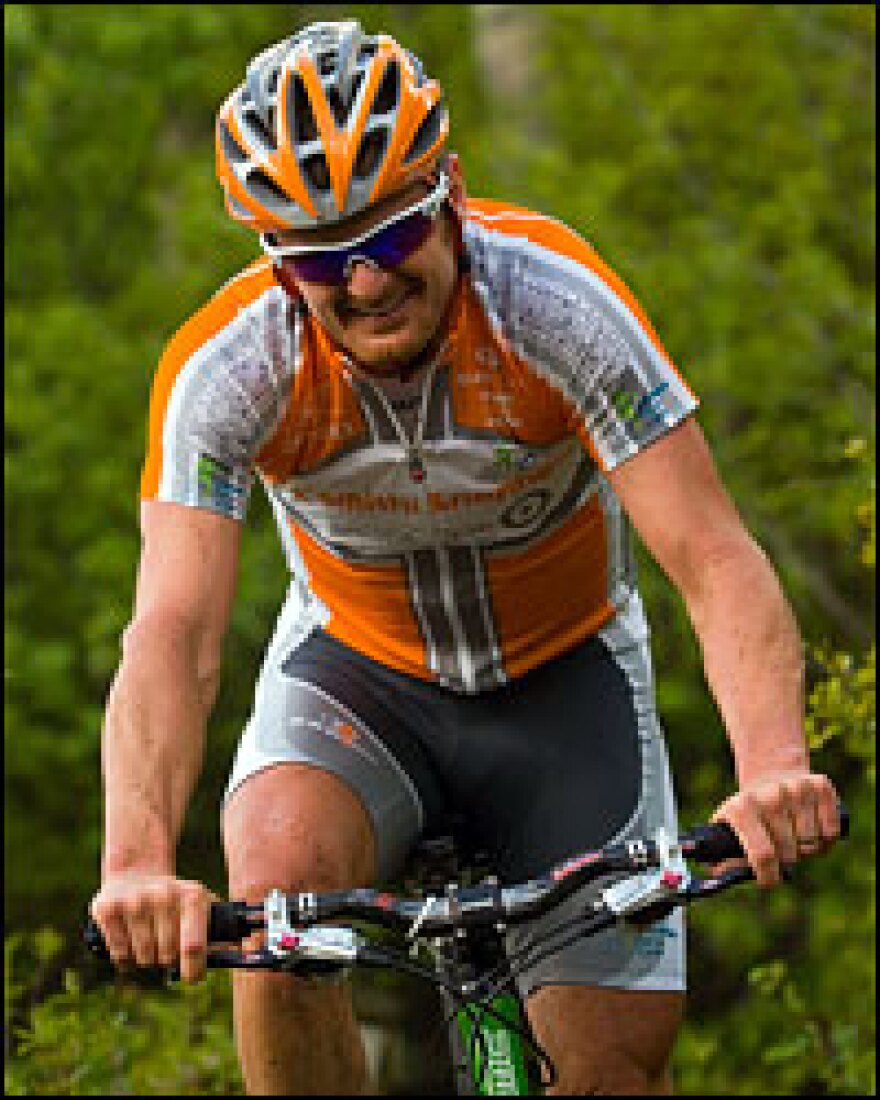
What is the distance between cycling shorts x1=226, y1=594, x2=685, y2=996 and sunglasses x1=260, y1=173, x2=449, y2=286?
101cm

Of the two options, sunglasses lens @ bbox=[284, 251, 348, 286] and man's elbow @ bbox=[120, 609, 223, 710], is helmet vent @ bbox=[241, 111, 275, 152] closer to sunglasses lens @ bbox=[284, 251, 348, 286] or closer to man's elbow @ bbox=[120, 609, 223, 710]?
sunglasses lens @ bbox=[284, 251, 348, 286]

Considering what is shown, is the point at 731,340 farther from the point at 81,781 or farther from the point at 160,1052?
the point at 160,1052

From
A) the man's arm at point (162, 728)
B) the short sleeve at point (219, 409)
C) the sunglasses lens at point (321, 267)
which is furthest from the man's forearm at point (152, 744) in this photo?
the sunglasses lens at point (321, 267)

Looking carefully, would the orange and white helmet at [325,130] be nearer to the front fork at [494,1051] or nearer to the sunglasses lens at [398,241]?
the sunglasses lens at [398,241]

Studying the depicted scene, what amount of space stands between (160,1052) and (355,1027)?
317cm

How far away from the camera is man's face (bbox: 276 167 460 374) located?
518 centimetres

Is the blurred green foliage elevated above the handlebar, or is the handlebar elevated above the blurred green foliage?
the blurred green foliage

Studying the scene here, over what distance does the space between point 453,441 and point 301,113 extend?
Answer: 2.42ft

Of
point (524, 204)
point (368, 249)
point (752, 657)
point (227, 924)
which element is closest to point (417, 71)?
point (368, 249)

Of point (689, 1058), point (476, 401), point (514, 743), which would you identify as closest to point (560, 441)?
point (476, 401)

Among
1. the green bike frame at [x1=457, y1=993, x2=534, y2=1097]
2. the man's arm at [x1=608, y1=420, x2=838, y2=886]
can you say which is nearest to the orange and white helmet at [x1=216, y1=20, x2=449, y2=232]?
the man's arm at [x1=608, y1=420, x2=838, y2=886]

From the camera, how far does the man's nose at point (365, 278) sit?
16.9 ft

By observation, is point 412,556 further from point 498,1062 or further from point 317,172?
point 498,1062

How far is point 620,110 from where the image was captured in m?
20.3
